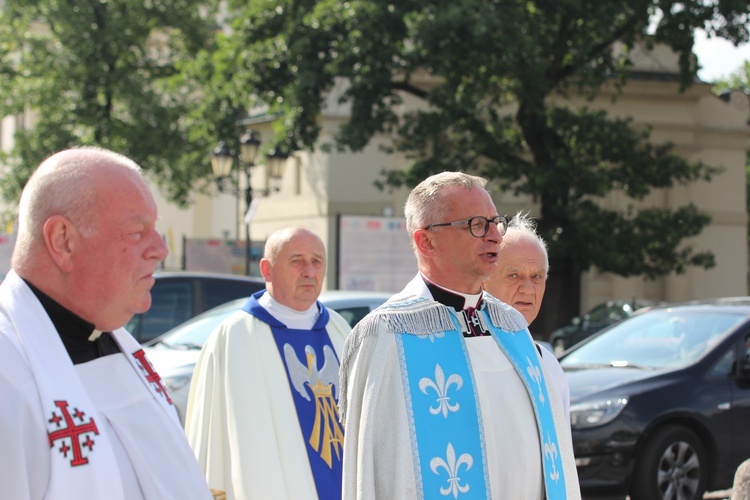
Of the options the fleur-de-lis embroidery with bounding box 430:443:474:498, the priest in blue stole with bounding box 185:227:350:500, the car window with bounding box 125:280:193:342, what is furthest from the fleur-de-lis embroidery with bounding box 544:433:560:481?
the car window with bounding box 125:280:193:342

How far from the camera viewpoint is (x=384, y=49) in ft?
69.5

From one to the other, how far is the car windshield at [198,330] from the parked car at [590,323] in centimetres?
1167

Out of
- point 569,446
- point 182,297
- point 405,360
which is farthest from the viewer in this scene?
point 182,297

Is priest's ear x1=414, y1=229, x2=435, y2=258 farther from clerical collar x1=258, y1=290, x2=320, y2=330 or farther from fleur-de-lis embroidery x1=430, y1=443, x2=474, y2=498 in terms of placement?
clerical collar x1=258, y1=290, x2=320, y2=330

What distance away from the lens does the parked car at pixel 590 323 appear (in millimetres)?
21375

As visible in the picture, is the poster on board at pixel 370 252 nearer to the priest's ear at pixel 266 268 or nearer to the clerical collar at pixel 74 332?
the priest's ear at pixel 266 268

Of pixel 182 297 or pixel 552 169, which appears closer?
pixel 182 297

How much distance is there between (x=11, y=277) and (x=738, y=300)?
854cm

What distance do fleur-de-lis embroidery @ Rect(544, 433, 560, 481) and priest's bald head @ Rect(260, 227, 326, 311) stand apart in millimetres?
2332

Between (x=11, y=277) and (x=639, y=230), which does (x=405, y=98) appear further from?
(x=11, y=277)

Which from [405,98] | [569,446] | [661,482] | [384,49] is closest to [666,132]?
[405,98]

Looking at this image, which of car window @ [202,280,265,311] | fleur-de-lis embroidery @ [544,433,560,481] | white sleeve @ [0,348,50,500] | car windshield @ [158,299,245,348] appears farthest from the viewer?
car window @ [202,280,265,311]

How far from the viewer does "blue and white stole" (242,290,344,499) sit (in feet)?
17.5

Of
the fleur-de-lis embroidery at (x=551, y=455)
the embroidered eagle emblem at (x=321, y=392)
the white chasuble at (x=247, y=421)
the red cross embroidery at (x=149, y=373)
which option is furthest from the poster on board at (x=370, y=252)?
the red cross embroidery at (x=149, y=373)
